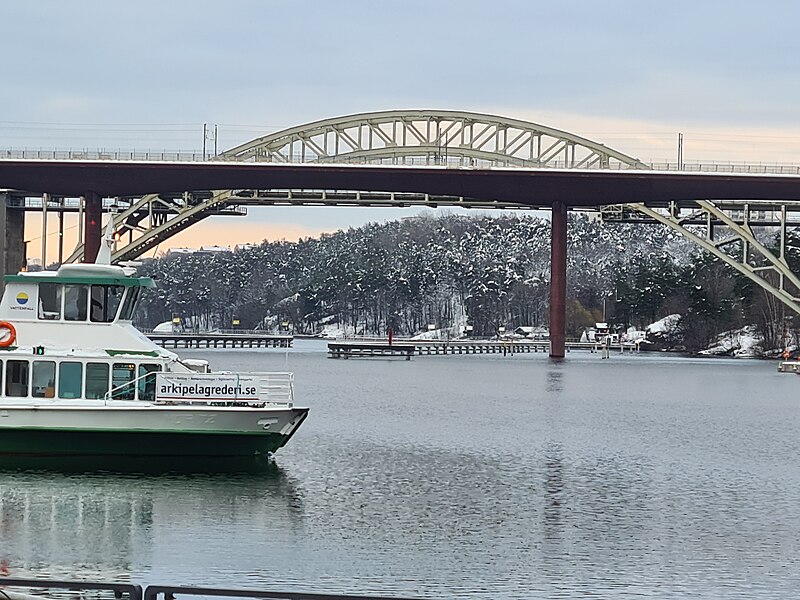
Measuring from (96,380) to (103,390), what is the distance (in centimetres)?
28

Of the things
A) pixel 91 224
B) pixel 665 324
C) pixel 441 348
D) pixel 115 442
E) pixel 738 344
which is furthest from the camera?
pixel 665 324

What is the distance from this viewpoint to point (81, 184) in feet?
297

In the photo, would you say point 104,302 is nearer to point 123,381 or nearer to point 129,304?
point 129,304

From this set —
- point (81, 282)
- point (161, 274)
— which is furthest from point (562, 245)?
point (161, 274)

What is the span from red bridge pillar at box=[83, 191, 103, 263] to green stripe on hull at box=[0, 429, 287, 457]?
58282mm

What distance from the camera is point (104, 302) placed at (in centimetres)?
3422

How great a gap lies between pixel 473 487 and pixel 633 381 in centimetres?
4382

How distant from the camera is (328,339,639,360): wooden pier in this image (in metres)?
110

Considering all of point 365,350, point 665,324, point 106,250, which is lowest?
point 365,350

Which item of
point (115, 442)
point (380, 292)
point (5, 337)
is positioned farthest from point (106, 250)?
point (380, 292)

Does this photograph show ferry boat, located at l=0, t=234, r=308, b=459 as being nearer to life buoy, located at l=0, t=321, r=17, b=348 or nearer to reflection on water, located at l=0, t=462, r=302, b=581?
life buoy, located at l=0, t=321, r=17, b=348

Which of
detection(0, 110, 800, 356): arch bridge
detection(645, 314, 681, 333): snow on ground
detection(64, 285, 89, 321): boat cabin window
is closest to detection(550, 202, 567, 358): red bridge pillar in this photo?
detection(0, 110, 800, 356): arch bridge

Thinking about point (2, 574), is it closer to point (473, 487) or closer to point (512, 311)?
point (473, 487)

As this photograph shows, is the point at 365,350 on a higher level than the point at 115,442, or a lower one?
higher
